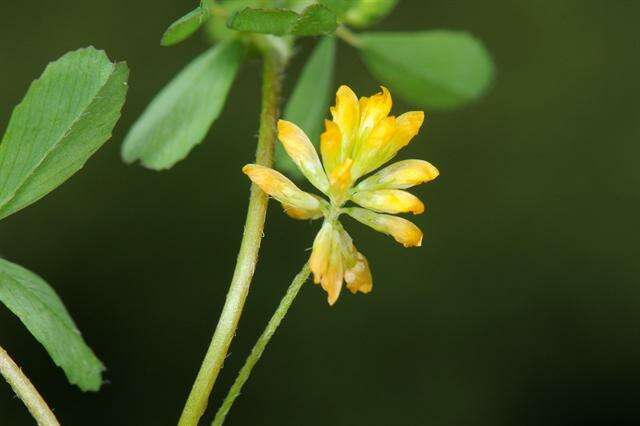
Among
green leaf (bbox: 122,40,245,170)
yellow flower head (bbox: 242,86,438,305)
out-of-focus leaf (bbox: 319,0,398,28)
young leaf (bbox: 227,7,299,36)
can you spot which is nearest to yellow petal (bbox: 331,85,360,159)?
yellow flower head (bbox: 242,86,438,305)

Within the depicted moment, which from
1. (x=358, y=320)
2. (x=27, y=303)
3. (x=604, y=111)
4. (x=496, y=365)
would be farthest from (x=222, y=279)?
(x=27, y=303)

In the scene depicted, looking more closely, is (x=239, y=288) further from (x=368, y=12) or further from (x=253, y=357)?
(x=368, y=12)

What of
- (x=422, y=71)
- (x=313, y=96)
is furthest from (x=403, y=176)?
(x=422, y=71)

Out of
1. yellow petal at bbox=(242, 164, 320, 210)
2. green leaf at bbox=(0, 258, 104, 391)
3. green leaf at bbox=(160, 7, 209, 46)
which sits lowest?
green leaf at bbox=(0, 258, 104, 391)

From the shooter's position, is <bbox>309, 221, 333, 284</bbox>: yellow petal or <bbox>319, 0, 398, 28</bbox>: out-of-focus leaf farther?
<bbox>319, 0, 398, 28</bbox>: out-of-focus leaf

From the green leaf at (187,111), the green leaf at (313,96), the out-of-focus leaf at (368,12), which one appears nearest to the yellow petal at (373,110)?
the green leaf at (187,111)

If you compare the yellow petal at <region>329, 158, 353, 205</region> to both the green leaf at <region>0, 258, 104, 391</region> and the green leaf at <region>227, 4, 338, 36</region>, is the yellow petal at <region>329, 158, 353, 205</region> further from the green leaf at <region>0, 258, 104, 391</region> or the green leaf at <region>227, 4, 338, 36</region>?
the green leaf at <region>0, 258, 104, 391</region>

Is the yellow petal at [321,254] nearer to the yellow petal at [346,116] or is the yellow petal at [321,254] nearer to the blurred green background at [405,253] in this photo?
the yellow petal at [346,116]
